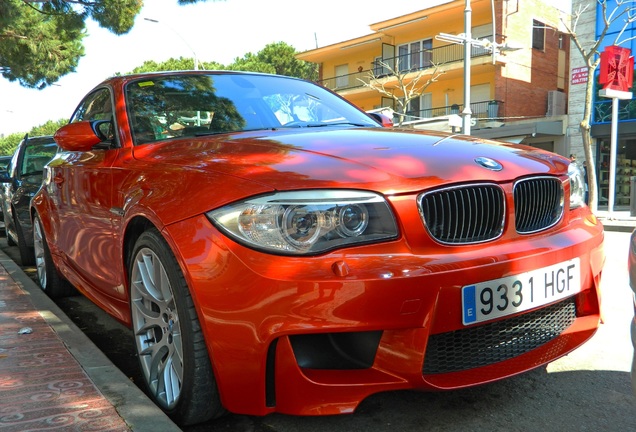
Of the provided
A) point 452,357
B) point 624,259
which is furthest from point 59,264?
point 624,259

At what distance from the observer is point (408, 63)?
3005 centimetres

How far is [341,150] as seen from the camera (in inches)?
94.3

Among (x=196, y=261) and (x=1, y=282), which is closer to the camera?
(x=196, y=261)

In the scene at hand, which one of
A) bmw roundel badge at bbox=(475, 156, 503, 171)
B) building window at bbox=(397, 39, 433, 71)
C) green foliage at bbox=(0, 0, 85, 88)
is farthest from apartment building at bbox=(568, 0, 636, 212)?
bmw roundel badge at bbox=(475, 156, 503, 171)

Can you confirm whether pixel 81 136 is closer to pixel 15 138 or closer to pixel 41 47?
pixel 41 47

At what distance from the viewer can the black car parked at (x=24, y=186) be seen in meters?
6.31

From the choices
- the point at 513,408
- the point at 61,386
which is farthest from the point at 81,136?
the point at 513,408

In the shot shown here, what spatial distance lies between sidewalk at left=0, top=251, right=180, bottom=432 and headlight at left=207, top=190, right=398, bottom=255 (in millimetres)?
795

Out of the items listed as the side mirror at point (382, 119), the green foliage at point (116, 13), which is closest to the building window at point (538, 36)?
the green foliage at point (116, 13)

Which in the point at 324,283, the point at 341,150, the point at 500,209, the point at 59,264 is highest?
the point at 341,150

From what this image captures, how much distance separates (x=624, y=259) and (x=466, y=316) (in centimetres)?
593

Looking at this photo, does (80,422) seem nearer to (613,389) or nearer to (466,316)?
(466,316)

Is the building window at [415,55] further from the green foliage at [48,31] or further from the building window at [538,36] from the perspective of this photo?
the green foliage at [48,31]

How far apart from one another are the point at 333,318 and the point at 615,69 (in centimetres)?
1586
